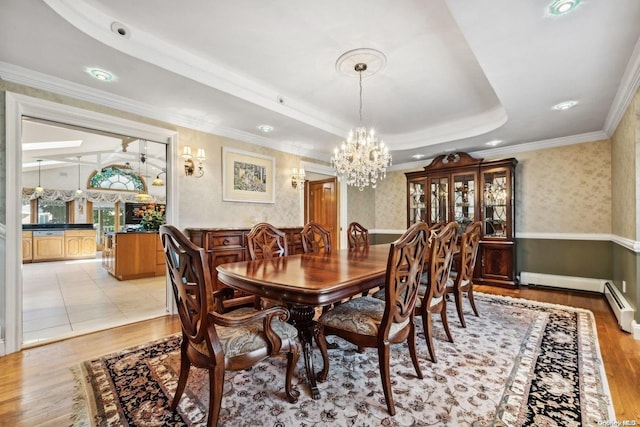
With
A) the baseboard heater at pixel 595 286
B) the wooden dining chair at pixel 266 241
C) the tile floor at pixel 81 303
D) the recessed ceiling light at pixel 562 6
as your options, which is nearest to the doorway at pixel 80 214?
the tile floor at pixel 81 303

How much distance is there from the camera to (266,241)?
2.67 metres

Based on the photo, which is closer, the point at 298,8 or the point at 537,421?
the point at 537,421

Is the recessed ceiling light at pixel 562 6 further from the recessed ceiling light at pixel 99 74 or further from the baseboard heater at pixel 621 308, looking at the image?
the recessed ceiling light at pixel 99 74

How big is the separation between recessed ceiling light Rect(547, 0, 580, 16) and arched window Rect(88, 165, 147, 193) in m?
10.9

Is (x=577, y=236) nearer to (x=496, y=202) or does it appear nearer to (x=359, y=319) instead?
(x=496, y=202)

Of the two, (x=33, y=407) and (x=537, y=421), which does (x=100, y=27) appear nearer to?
(x=33, y=407)

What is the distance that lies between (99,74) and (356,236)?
10.3 ft

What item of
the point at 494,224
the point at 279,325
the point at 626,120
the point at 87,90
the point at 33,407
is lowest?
the point at 33,407

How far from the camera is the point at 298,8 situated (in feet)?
6.04

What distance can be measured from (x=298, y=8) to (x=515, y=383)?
2800mm

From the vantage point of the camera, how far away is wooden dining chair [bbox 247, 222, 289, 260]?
8.22 feet

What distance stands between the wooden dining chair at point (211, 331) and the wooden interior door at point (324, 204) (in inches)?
159

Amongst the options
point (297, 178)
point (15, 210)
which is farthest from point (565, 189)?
point (15, 210)

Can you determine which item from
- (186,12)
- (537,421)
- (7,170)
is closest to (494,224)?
(537,421)
